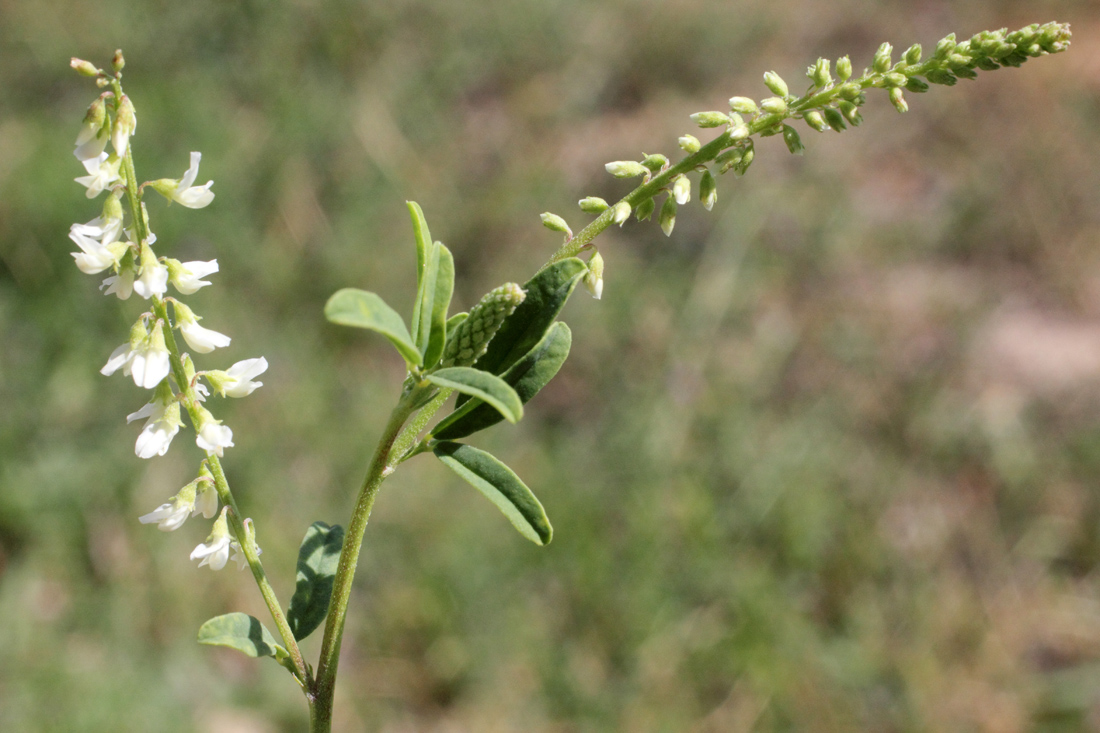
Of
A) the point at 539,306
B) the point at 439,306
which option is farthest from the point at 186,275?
the point at 539,306

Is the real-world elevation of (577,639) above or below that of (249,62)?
below

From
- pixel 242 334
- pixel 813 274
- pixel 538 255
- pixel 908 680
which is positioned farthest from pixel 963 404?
pixel 242 334

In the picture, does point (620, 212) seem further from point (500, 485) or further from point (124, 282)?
point (124, 282)

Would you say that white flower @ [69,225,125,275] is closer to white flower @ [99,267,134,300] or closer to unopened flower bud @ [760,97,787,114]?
white flower @ [99,267,134,300]

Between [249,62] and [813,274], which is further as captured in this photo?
[249,62]

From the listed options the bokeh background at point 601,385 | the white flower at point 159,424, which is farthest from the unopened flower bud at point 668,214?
the bokeh background at point 601,385

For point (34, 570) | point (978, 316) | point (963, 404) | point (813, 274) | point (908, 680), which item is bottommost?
point (908, 680)

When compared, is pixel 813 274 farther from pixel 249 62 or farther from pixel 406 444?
pixel 406 444
